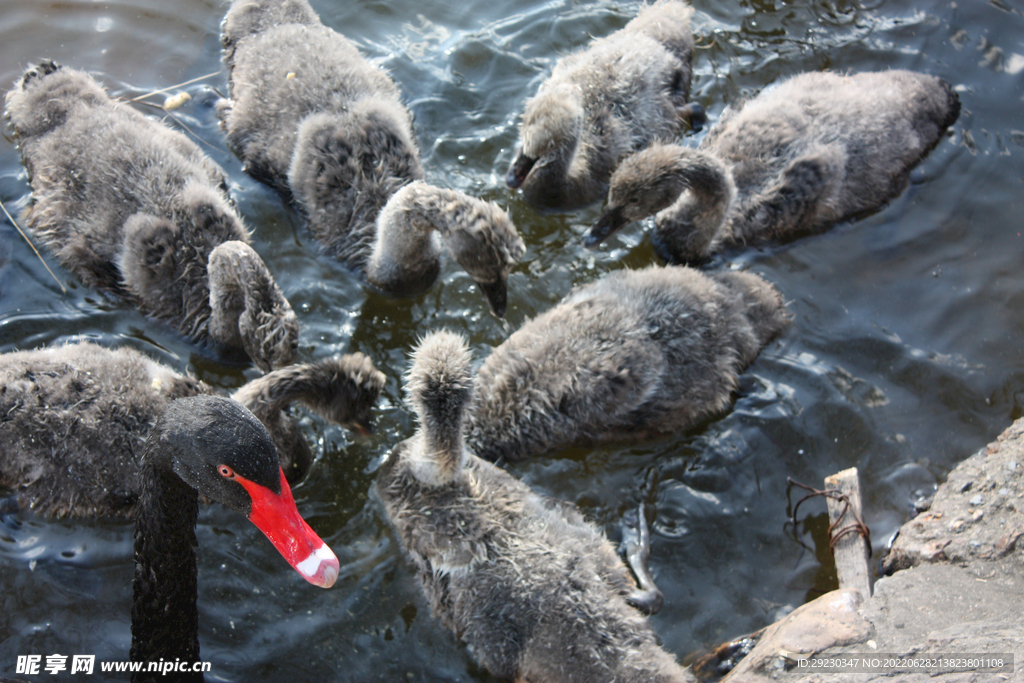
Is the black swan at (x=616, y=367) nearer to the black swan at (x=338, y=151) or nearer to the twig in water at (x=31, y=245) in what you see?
the black swan at (x=338, y=151)

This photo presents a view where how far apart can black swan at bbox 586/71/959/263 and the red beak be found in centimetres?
303

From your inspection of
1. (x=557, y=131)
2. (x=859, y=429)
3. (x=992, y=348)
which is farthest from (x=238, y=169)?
(x=992, y=348)

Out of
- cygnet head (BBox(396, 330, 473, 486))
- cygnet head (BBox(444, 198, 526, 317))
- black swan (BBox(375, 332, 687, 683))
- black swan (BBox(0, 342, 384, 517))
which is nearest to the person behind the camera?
black swan (BBox(375, 332, 687, 683))

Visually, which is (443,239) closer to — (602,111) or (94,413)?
(602,111)

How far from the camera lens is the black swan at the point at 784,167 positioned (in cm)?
495

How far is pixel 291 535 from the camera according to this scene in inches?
122

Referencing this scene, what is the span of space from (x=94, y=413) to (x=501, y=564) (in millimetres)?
2387

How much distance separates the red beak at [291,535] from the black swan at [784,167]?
303cm

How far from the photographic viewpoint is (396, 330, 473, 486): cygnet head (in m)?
3.49

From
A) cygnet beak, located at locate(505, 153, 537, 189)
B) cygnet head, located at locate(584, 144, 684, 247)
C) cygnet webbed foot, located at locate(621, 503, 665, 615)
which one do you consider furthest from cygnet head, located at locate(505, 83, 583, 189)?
cygnet webbed foot, located at locate(621, 503, 665, 615)

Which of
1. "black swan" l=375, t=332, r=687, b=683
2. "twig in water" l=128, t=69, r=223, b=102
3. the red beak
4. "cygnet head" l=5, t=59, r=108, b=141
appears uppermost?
"cygnet head" l=5, t=59, r=108, b=141

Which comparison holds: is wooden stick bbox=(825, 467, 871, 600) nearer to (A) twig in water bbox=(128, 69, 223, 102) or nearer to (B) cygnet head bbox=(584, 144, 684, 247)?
(B) cygnet head bbox=(584, 144, 684, 247)

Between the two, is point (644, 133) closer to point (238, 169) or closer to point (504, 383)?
point (504, 383)

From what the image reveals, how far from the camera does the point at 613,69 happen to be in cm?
576
